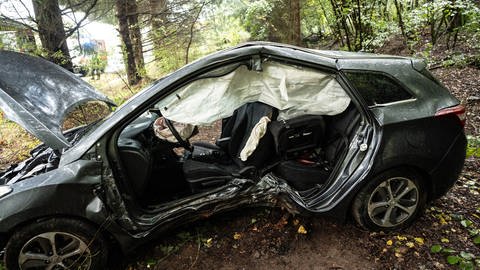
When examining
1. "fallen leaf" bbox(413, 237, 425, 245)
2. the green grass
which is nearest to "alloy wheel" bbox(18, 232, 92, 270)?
"fallen leaf" bbox(413, 237, 425, 245)

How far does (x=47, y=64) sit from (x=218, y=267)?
2561 mm

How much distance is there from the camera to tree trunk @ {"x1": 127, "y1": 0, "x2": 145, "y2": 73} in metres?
8.45

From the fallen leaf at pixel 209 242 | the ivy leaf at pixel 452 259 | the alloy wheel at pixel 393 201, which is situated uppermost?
the alloy wheel at pixel 393 201

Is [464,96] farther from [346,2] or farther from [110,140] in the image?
[110,140]

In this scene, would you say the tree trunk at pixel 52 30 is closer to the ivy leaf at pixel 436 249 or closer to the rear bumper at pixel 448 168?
the rear bumper at pixel 448 168

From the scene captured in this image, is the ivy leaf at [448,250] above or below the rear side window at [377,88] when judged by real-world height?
below

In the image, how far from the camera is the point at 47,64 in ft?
10.1

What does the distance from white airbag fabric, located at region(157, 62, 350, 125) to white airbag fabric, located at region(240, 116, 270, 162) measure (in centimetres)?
21

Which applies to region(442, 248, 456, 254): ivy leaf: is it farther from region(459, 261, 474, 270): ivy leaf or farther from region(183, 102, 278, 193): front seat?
region(183, 102, 278, 193): front seat

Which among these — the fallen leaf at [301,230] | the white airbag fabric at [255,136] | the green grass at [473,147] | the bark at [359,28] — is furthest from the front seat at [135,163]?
the bark at [359,28]

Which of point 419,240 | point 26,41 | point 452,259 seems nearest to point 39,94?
point 419,240

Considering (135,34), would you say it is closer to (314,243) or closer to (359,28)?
(359,28)

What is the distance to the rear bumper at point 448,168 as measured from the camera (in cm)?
264

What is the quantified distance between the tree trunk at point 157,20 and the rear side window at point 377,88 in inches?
273
